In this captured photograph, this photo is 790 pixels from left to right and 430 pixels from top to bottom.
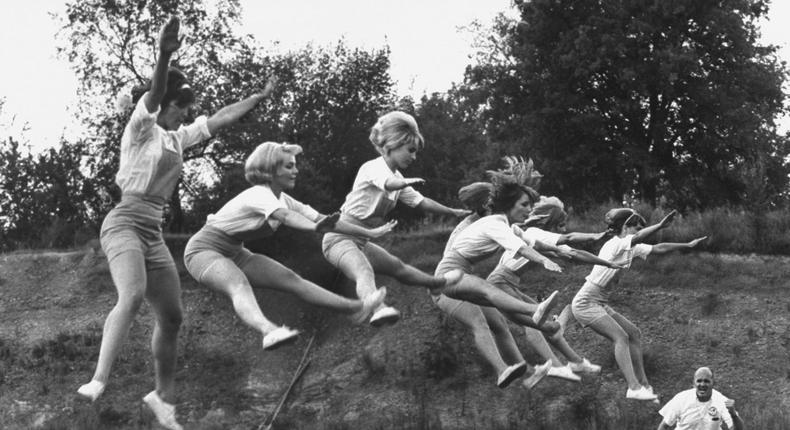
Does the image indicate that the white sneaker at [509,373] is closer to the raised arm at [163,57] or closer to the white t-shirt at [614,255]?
the white t-shirt at [614,255]

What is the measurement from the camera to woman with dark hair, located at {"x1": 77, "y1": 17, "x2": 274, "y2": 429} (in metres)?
11.0

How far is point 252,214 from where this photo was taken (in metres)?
12.0

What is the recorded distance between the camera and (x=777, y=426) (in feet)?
69.0

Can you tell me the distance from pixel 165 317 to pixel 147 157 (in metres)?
1.32

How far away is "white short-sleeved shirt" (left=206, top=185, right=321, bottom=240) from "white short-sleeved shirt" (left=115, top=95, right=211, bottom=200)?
2.20 feet

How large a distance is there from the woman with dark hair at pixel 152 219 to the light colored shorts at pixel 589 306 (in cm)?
704

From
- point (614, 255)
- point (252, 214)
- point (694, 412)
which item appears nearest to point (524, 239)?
point (614, 255)

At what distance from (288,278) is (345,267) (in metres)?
1.15

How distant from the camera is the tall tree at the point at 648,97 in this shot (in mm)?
37469

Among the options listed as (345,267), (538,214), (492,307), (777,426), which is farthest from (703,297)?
(345,267)

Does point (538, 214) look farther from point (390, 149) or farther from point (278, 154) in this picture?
point (278, 154)

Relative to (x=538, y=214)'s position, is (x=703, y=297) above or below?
below

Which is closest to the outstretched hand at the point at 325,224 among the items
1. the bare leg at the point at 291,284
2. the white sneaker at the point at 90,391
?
the bare leg at the point at 291,284

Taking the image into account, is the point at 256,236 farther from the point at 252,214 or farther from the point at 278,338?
the point at 278,338
